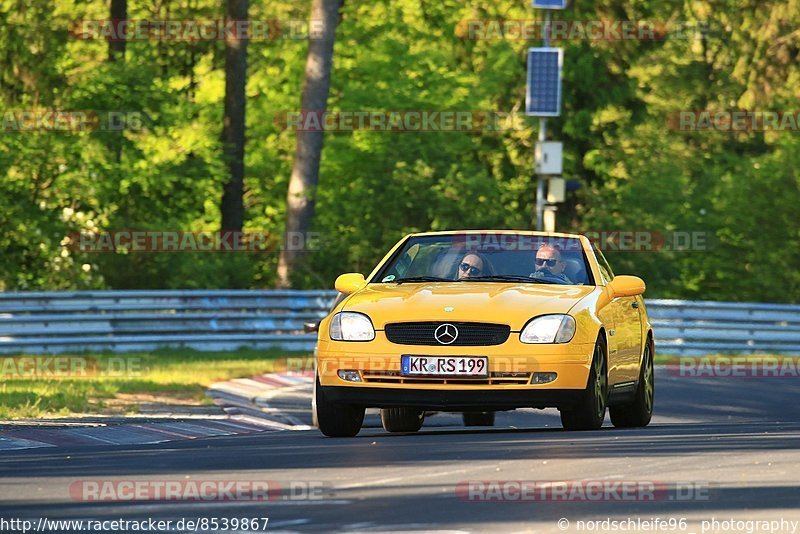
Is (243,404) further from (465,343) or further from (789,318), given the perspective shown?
(789,318)

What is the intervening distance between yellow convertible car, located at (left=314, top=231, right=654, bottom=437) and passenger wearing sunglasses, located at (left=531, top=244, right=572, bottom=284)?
0.01 meters

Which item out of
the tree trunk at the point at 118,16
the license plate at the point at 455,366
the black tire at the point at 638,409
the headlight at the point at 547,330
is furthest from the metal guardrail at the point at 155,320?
the headlight at the point at 547,330

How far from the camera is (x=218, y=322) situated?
30.1 m

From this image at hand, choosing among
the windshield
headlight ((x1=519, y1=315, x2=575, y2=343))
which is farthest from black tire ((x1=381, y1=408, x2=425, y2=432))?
headlight ((x1=519, y1=315, x2=575, y2=343))

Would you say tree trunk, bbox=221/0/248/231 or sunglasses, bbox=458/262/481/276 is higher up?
sunglasses, bbox=458/262/481/276

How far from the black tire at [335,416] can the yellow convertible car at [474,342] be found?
0.01m

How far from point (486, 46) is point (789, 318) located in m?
Result: 17.3

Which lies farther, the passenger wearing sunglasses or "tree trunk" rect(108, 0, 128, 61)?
"tree trunk" rect(108, 0, 128, 61)

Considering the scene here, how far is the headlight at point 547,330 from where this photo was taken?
1378cm

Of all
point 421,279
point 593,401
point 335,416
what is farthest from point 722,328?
point 335,416

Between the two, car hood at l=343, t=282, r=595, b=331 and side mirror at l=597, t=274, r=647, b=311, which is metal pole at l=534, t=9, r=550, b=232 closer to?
side mirror at l=597, t=274, r=647, b=311

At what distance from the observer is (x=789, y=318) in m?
32.5

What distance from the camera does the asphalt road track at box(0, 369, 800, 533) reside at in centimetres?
935

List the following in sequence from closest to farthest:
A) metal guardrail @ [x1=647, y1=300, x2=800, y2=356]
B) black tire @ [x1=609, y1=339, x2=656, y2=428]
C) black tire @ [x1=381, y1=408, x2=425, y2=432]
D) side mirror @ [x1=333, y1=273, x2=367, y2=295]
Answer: side mirror @ [x1=333, y1=273, x2=367, y2=295] < black tire @ [x1=381, y1=408, x2=425, y2=432] < black tire @ [x1=609, y1=339, x2=656, y2=428] < metal guardrail @ [x1=647, y1=300, x2=800, y2=356]
